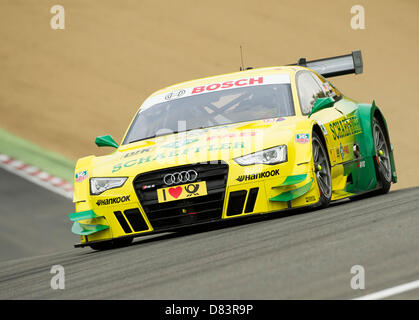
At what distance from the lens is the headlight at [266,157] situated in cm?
713

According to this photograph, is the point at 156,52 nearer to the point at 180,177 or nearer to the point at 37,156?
the point at 37,156

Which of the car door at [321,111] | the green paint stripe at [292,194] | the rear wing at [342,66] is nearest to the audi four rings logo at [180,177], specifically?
the green paint stripe at [292,194]

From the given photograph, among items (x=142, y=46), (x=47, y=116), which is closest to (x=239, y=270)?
(x=47, y=116)

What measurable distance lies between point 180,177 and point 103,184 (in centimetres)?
78

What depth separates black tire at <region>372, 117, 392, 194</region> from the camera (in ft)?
30.6

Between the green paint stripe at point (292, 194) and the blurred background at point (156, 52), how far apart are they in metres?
9.38

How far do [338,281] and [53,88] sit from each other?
1834 cm

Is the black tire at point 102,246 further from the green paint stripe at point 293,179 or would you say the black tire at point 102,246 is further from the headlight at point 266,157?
the green paint stripe at point 293,179

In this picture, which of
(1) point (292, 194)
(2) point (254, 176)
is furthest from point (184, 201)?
(1) point (292, 194)

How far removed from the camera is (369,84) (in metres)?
22.1

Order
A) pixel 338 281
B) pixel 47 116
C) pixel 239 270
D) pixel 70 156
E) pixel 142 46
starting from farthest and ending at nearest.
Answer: pixel 142 46 < pixel 47 116 < pixel 70 156 < pixel 239 270 < pixel 338 281

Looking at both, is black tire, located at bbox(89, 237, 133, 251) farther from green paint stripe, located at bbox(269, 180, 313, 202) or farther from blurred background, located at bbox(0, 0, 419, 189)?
blurred background, located at bbox(0, 0, 419, 189)
